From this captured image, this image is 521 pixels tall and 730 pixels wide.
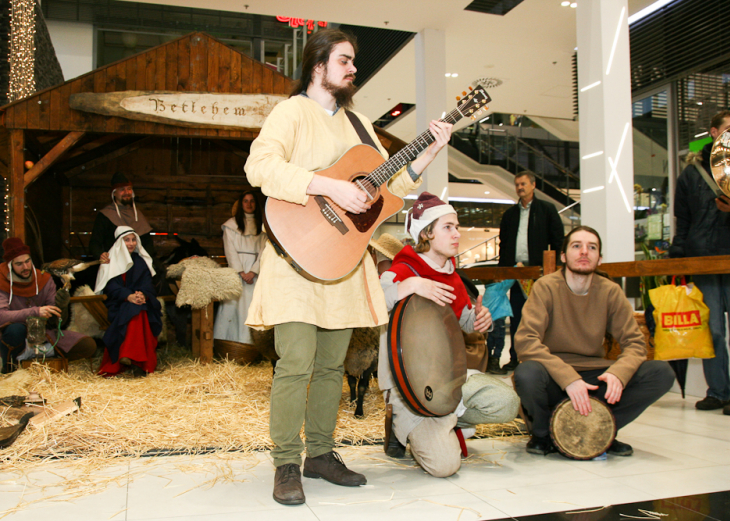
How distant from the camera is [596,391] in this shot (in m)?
2.93

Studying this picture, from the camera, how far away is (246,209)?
20.7ft

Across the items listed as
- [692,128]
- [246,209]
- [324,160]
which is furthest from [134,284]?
[692,128]

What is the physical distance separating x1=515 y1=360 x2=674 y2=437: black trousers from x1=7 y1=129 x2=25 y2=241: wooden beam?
5.13 meters

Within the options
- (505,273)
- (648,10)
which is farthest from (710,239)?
(648,10)

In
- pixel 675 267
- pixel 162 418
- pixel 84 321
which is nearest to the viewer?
pixel 162 418

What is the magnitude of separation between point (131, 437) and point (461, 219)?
16284 millimetres

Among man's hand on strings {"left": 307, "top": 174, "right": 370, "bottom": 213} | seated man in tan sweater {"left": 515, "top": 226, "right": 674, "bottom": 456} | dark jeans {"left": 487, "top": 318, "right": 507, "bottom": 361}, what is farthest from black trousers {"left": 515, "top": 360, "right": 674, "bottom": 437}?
dark jeans {"left": 487, "top": 318, "right": 507, "bottom": 361}

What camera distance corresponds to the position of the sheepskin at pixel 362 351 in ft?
12.2

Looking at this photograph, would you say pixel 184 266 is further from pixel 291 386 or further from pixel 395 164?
pixel 395 164

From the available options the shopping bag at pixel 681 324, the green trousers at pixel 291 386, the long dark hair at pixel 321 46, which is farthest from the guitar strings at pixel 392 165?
the shopping bag at pixel 681 324

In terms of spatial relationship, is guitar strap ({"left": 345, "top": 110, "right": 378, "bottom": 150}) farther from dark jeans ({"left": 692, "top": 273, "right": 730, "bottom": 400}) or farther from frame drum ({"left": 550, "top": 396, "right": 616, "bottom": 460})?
dark jeans ({"left": 692, "top": 273, "right": 730, "bottom": 400})

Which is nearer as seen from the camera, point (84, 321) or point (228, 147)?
point (84, 321)

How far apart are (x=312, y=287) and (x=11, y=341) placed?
11.7 ft

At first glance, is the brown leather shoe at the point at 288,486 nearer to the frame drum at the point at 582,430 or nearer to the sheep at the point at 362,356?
the frame drum at the point at 582,430
